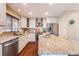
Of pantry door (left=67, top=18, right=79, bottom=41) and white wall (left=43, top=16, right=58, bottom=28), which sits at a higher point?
white wall (left=43, top=16, right=58, bottom=28)

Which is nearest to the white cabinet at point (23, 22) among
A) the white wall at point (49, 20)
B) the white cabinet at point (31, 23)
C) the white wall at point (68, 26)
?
the white cabinet at point (31, 23)

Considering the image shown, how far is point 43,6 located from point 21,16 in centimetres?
65

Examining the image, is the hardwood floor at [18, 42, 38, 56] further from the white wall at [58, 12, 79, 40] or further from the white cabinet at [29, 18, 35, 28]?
the white wall at [58, 12, 79, 40]

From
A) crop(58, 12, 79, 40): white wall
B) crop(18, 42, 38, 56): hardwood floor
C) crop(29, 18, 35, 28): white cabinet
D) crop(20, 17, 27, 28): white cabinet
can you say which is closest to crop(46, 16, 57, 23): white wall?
crop(58, 12, 79, 40): white wall

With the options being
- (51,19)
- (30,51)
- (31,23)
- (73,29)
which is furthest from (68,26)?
(30,51)

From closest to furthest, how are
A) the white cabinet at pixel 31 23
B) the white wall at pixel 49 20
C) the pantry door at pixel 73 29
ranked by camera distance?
the pantry door at pixel 73 29 → the white cabinet at pixel 31 23 → the white wall at pixel 49 20

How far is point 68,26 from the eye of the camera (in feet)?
10.4

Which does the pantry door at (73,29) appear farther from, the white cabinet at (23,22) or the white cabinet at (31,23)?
the white cabinet at (23,22)

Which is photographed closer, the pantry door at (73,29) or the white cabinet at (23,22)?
the pantry door at (73,29)

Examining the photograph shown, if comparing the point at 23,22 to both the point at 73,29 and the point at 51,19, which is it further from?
the point at 73,29

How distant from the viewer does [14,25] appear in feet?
9.84

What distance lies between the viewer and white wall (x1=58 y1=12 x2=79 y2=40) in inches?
108

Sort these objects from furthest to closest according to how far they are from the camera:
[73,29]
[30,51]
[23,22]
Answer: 1. [30,51]
2. [23,22]
3. [73,29]

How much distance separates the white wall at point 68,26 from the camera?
274 cm
